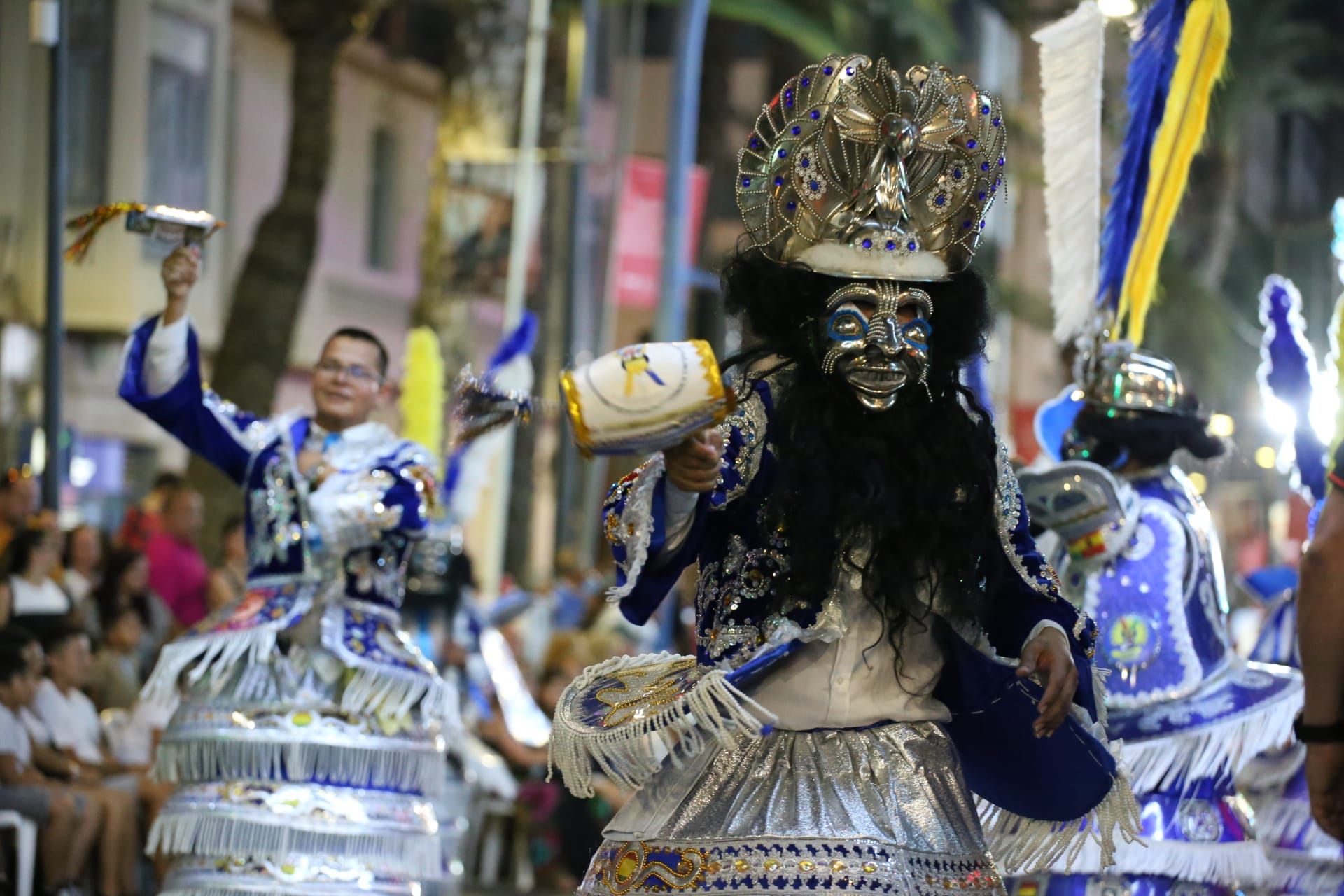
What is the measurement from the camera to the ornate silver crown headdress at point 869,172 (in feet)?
14.5

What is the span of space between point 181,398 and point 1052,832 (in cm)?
312

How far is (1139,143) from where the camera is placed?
22.9ft

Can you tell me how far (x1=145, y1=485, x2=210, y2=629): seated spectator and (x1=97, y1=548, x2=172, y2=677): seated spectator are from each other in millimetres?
721

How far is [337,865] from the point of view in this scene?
671 centimetres

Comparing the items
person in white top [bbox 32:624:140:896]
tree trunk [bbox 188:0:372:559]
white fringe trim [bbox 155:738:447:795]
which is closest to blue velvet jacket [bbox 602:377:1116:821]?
white fringe trim [bbox 155:738:447:795]

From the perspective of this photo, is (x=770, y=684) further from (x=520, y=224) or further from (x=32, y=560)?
(x=520, y=224)

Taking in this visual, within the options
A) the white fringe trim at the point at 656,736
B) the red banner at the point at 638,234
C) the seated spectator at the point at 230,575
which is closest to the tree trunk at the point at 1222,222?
the red banner at the point at 638,234

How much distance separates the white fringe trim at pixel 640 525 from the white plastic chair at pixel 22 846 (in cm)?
432

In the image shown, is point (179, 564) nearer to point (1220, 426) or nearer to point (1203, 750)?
point (1220, 426)

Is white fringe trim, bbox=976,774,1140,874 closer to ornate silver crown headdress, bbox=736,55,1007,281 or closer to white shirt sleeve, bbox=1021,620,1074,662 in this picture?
white shirt sleeve, bbox=1021,620,1074,662

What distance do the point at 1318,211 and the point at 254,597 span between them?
3404cm

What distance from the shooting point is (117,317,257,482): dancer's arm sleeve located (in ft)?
21.6

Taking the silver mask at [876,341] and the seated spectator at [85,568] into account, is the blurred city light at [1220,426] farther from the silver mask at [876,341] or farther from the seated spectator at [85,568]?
the seated spectator at [85,568]

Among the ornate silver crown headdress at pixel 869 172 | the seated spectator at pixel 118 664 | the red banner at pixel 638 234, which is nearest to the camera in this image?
the ornate silver crown headdress at pixel 869 172
